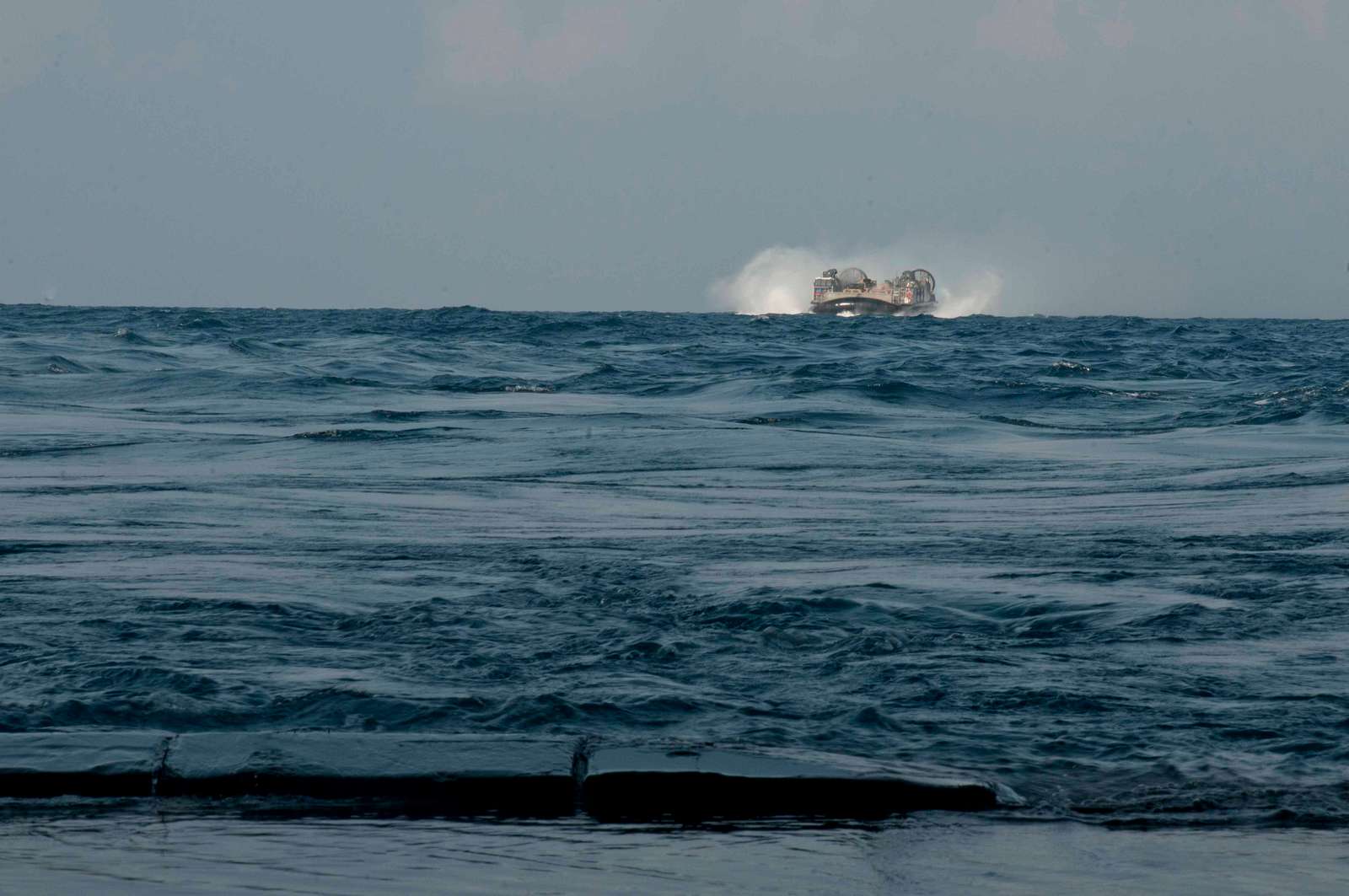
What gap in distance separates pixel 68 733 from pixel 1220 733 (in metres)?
2.91

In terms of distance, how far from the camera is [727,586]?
6684 mm

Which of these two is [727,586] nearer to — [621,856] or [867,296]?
[621,856]

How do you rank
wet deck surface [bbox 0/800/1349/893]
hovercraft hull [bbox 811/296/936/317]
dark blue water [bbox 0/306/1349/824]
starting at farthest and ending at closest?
hovercraft hull [bbox 811/296/936/317]
dark blue water [bbox 0/306/1349/824]
wet deck surface [bbox 0/800/1349/893]

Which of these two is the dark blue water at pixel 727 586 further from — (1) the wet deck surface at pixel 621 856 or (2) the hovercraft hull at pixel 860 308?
(2) the hovercraft hull at pixel 860 308

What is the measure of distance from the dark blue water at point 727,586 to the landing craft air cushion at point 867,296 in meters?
85.1

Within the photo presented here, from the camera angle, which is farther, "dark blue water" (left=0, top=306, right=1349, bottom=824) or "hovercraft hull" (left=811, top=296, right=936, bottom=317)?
"hovercraft hull" (left=811, top=296, right=936, bottom=317)

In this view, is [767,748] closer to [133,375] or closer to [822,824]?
[822,824]

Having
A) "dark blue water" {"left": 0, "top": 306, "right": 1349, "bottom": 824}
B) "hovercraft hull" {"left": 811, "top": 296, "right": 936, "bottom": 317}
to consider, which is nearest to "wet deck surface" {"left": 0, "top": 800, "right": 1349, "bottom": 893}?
"dark blue water" {"left": 0, "top": 306, "right": 1349, "bottom": 824}

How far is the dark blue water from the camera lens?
4.43m

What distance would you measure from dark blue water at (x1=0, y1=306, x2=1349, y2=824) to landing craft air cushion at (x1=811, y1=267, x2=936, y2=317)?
85.1 m

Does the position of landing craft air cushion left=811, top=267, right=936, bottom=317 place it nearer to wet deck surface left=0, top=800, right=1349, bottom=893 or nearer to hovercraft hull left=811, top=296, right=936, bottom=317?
hovercraft hull left=811, top=296, right=936, bottom=317

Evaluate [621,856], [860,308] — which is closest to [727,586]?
[621,856]

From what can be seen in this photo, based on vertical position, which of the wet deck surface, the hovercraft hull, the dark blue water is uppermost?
the hovercraft hull

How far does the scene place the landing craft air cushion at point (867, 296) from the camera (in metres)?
102
